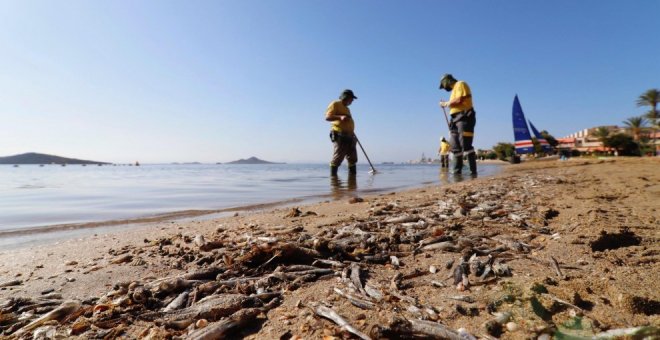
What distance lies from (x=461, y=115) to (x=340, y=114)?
12.1 feet

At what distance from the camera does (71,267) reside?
206cm

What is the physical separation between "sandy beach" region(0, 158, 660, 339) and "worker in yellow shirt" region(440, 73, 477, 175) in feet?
21.4

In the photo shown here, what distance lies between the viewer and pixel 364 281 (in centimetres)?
159

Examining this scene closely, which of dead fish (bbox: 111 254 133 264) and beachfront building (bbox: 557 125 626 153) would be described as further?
beachfront building (bbox: 557 125 626 153)

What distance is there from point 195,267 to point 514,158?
31.5 metres

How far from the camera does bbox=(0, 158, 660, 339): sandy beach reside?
46.0 inches

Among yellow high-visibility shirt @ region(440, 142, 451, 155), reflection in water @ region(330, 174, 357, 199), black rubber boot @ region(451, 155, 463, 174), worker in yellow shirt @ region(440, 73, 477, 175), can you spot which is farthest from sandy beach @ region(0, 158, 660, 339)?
yellow high-visibility shirt @ region(440, 142, 451, 155)

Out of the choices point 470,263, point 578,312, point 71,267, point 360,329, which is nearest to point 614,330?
point 578,312

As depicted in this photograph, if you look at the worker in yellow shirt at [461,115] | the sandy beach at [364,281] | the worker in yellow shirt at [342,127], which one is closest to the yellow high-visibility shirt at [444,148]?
the worker in yellow shirt at [461,115]

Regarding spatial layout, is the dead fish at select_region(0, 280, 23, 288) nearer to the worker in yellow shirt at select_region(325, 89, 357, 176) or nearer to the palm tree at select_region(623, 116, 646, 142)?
the worker in yellow shirt at select_region(325, 89, 357, 176)

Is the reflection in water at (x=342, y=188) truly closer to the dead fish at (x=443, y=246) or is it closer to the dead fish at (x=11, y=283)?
the dead fish at (x=443, y=246)

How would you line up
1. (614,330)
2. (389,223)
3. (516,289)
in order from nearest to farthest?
(614,330), (516,289), (389,223)

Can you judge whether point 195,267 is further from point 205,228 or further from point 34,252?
point 34,252

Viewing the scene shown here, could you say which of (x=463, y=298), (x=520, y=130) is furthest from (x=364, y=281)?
(x=520, y=130)
